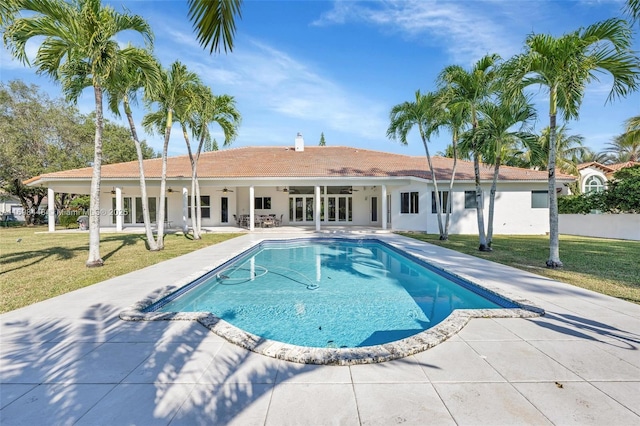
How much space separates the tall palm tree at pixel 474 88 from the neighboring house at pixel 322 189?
6.02 m

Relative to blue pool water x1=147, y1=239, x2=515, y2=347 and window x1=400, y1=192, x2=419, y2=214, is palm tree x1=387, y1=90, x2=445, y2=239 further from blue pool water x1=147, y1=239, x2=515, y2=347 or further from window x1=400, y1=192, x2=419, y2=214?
blue pool water x1=147, y1=239, x2=515, y2=347

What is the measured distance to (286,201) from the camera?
23.0m

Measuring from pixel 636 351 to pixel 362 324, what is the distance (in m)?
3.41

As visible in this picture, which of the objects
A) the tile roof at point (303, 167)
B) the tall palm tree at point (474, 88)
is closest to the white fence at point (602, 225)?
the tile roof at point (303, 167)

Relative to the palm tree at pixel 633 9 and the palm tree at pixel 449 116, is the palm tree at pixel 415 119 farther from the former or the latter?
the palm tree at pixel 633 9

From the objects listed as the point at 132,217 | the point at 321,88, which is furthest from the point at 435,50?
the point at 132,217

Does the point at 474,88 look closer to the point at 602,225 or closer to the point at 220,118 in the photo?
the point at 220,118

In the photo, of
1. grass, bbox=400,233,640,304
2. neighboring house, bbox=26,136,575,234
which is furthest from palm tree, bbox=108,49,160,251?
grass, bbox=400,233,640,304

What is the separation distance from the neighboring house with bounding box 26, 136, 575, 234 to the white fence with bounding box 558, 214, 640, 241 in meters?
1.83

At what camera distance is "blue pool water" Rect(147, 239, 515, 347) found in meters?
4.98

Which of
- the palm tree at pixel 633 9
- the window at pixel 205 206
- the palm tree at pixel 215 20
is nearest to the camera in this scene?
the palm tree at pixel 215 20

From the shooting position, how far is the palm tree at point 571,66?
7.25 metres

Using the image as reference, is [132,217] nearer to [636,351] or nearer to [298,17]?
[298,17]

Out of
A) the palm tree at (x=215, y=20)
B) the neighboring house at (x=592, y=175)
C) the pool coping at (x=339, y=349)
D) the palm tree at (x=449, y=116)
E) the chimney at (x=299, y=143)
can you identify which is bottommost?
the pool coping at (x=339, y=349)
